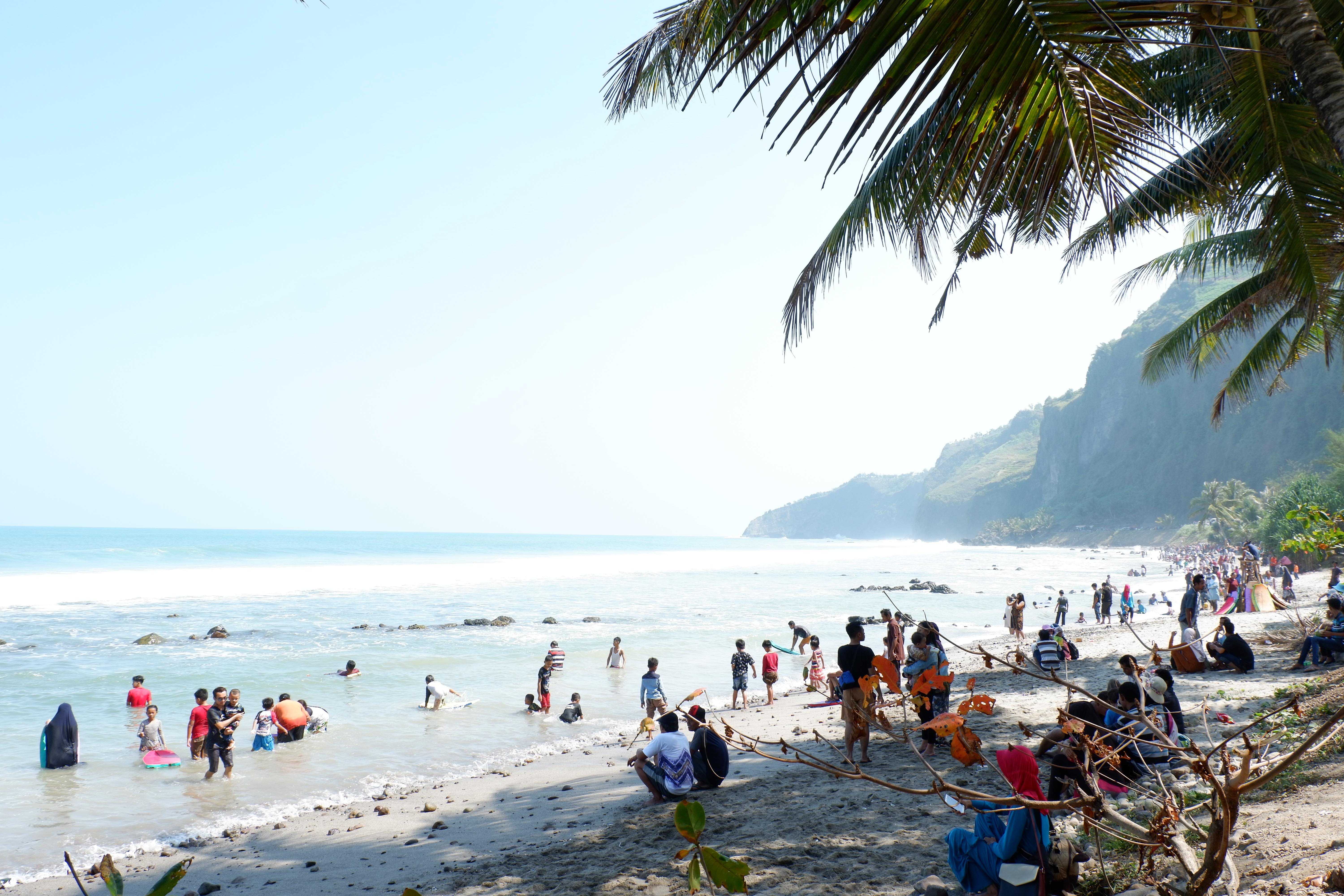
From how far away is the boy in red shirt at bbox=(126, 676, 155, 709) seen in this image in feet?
39.9

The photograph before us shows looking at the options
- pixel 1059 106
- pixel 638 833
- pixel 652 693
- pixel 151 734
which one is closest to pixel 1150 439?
pixel 652 693

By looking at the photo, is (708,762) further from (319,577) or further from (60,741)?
(319,577)

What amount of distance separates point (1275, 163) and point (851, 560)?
73.4 meters

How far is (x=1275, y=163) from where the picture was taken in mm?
4242

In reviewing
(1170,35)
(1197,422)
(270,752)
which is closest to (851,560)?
(1197,422)

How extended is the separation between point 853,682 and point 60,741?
33.0ft

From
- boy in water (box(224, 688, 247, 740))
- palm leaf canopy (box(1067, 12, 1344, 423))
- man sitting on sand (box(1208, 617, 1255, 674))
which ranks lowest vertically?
boy in water (box(224, 688, 247, 740))

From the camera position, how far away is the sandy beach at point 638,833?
4684 millimetres

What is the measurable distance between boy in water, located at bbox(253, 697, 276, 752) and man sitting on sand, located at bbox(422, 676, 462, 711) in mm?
2780

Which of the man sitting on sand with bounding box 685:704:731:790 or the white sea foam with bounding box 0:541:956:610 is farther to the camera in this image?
the white sea foam with bounding box 0:541:956:610

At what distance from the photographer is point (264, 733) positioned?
34.8ft

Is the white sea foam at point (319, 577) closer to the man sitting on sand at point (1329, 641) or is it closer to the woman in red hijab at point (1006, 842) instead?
the woman in red hijab at point (1006, 842)

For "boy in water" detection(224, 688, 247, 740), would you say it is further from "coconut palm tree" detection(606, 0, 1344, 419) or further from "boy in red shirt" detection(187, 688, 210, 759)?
"coconut palm tree" detection(606, 0, 1344, 419)

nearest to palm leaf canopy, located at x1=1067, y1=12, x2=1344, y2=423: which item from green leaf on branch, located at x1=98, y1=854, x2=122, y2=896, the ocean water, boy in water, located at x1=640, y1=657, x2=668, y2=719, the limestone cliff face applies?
green leaf on branch, located at x1=98, y1=854, x2=122, y2=896
